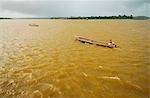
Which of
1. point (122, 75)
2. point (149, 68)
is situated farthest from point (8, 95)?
point (149, 68)

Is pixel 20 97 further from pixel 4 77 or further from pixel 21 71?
pixel 21 71

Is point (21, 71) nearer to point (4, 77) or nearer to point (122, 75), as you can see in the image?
point (4, 77)

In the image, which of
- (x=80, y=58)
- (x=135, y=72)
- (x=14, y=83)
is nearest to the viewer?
(x=14, y=83)

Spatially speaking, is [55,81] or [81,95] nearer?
[81,95]

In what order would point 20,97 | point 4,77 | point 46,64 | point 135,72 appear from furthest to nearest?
point 46,64 → point 135,72 → point 4,77 → point 20,97

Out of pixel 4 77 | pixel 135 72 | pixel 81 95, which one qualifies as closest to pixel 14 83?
pixel 4 77

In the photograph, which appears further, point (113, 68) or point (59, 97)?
point (113, 68)

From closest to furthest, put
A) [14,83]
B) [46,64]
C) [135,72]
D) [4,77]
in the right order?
[14,83]
[4,77]
[135,72]
[46,64]

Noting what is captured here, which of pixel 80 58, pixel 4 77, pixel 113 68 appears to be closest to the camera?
pixel 4 77
